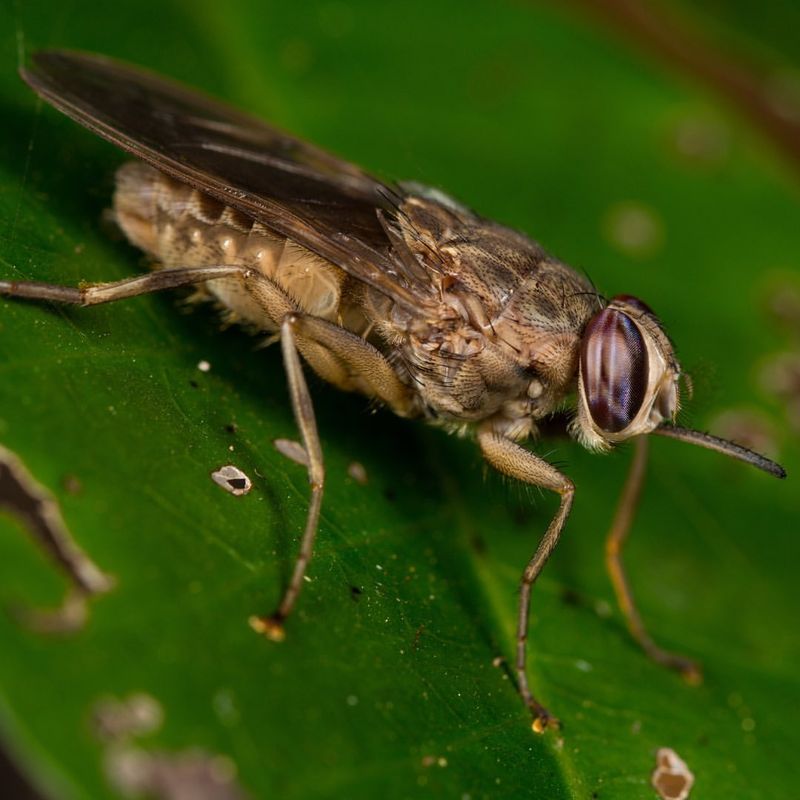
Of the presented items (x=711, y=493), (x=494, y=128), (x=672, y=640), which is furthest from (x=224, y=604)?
(x=494, y=128)

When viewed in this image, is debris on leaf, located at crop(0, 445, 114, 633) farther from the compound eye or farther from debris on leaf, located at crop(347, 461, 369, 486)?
the compound eye

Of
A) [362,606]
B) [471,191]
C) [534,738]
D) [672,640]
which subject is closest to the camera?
[362,606]

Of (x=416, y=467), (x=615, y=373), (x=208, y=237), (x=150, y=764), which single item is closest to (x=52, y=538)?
(x=150, y=764)

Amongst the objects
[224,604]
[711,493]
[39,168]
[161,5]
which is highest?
[161,5]

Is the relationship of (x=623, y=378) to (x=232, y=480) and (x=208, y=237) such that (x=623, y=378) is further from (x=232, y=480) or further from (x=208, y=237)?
(x=208, y=237)

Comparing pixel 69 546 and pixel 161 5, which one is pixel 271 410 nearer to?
pixel 69 546

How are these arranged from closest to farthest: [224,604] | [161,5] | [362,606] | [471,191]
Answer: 1. [224,604]
2. [362,606]
3. [161,5]
4. [471,191]

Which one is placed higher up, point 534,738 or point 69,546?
point 69,546
